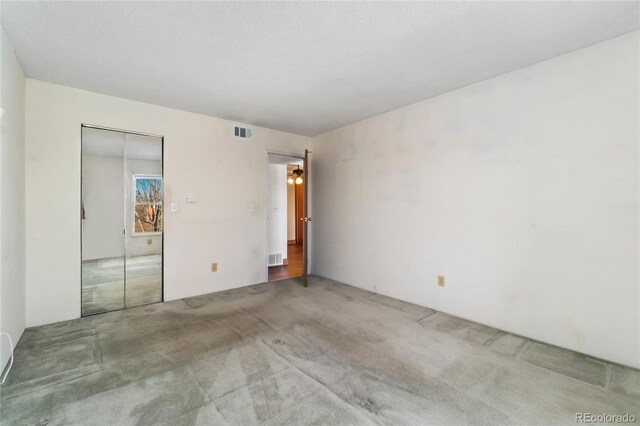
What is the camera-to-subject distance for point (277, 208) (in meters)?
6.36

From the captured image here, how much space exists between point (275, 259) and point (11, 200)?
4.31 meters

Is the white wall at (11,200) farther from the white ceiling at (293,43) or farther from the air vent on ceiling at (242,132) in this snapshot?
the air vent on ceiling at (242,132)

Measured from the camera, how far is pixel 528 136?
2723 millimetres

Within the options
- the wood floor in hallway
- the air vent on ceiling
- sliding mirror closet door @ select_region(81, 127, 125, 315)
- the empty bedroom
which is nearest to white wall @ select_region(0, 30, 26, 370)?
the empty bedroom

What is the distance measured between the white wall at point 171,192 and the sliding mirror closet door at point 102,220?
10cm

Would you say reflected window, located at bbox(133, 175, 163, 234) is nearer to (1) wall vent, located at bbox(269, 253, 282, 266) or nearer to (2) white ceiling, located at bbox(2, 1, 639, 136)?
(2) white ceiling, located at bbox(2, 1, 639, 136)

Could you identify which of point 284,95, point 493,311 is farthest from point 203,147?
point 493,311

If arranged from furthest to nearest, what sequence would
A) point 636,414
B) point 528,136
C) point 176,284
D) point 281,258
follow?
1. point 281,258
2. point 176,284
3. point 528,136
4. point 636,414

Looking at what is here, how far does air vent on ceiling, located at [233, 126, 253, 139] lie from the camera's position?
4.45 meters

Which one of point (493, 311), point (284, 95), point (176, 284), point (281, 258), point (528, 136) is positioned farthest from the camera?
point (281, 258)

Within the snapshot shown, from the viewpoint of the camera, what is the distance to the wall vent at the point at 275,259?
6.16 m

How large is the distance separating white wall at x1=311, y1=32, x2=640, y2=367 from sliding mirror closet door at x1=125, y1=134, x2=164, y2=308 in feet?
9.96

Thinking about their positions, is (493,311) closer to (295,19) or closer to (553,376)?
(553,376)

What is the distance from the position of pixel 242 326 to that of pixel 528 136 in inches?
136
